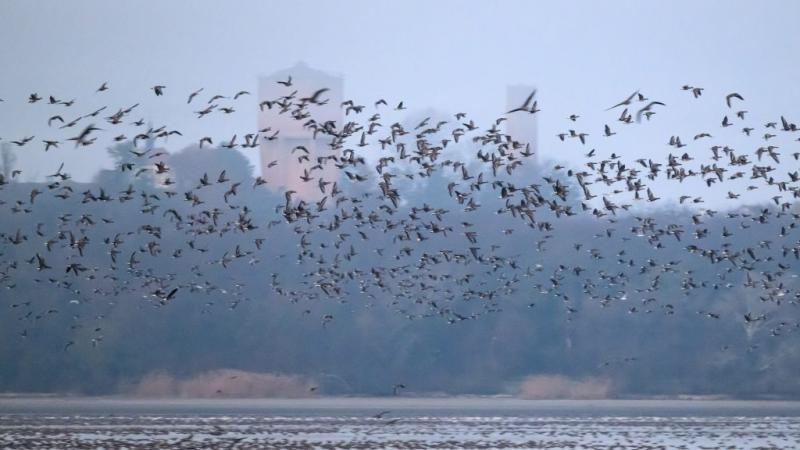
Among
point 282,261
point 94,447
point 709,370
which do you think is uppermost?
point 282,261

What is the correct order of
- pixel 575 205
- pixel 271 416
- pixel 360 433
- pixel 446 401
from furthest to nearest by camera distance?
pixel 575 205, pixel 446 401, pixel 271 416, pixel 360 433

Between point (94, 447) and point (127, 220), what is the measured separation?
63011mm

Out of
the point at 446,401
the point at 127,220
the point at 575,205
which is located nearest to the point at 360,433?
the point at 446,401

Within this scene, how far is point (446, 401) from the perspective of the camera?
108 meters

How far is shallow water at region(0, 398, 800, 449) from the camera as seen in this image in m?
65.2

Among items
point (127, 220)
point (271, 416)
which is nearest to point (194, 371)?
point (127, 220)

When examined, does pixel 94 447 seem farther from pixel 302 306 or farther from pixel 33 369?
pixel 302 306

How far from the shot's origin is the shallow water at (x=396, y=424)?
65188 mm

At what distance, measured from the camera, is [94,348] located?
110312 mm

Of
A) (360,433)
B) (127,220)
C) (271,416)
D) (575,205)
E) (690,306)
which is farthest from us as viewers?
(575,205)

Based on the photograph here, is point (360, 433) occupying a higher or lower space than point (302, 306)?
lower

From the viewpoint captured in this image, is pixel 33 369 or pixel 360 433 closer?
pixel 360 433

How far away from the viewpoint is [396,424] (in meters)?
77.9

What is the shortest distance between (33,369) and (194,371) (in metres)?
10.4
